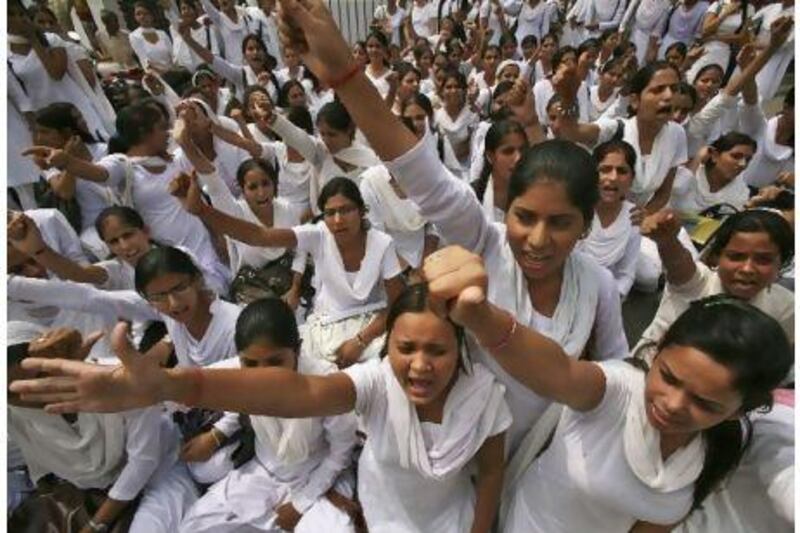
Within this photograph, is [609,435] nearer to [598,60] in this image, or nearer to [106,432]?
[106,432]

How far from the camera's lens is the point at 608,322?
1.40 metres

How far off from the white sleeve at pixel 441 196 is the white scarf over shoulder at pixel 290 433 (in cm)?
66

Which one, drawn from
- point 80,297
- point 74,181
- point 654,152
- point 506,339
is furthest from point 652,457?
point 74,181

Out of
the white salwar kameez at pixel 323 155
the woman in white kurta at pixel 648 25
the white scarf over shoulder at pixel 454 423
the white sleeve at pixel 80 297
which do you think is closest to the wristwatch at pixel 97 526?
the white sleeve at pixel 80 297

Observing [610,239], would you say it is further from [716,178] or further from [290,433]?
[290,433]

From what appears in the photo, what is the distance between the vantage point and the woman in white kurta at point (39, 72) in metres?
3.70

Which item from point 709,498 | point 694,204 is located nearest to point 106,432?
point 709,498

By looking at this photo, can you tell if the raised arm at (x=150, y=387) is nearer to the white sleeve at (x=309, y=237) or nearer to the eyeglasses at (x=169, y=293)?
the eyeglasses at (x=169, y=293)

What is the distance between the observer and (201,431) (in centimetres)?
198

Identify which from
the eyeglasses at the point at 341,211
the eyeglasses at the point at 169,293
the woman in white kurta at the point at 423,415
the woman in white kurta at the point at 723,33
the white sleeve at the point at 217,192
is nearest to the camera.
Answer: the woman in white kurta at the point at 423,415

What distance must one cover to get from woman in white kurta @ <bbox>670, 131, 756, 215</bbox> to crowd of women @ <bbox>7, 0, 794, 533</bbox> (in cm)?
1

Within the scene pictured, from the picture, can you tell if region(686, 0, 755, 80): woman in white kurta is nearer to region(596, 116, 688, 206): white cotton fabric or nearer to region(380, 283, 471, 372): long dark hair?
region(596, 116, 688, 206): white cotton fabric

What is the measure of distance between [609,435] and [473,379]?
31cm

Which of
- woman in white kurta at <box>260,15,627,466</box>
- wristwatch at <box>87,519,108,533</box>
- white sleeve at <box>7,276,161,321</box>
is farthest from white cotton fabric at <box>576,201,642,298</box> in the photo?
wristwatch at <box>87,519,108,533</box>
